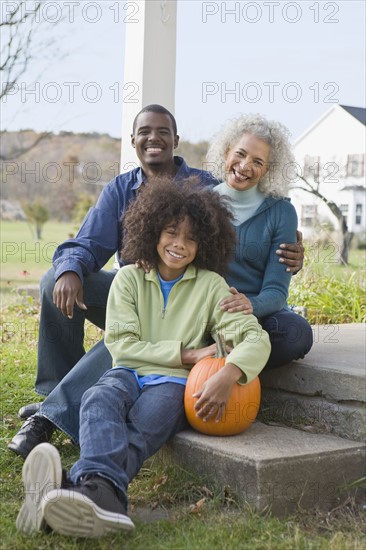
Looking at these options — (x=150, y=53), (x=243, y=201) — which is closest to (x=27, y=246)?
(x=150, y=53)

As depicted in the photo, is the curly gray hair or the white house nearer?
the curly gray hair

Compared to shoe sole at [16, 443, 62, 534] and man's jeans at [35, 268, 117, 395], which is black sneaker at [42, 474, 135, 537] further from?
man's jeans at [35, 268, 117, 395]

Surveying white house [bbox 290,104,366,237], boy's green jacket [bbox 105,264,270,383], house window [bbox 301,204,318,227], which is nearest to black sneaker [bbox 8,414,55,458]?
boy's green jacket [bbox 105,264,270,383]

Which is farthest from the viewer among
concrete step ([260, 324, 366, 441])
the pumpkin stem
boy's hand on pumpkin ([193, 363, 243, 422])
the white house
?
the white house

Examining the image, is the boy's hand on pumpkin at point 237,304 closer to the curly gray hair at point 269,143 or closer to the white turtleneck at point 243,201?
the white turtleneck at point 243,201

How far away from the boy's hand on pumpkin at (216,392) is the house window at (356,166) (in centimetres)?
789

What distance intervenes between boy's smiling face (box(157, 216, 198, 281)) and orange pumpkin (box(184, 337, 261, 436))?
35 cm

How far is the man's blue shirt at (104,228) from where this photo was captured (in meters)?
3.38

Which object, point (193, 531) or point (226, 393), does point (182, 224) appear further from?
point (193, 531)

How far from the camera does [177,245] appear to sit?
2990mm

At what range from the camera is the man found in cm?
324

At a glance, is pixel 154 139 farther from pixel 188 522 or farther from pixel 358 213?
pixel 358 213

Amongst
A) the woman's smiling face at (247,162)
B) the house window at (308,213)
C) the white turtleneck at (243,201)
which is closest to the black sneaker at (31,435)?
the white turtleneck at (243,201)

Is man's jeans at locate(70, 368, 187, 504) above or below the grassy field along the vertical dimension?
above
